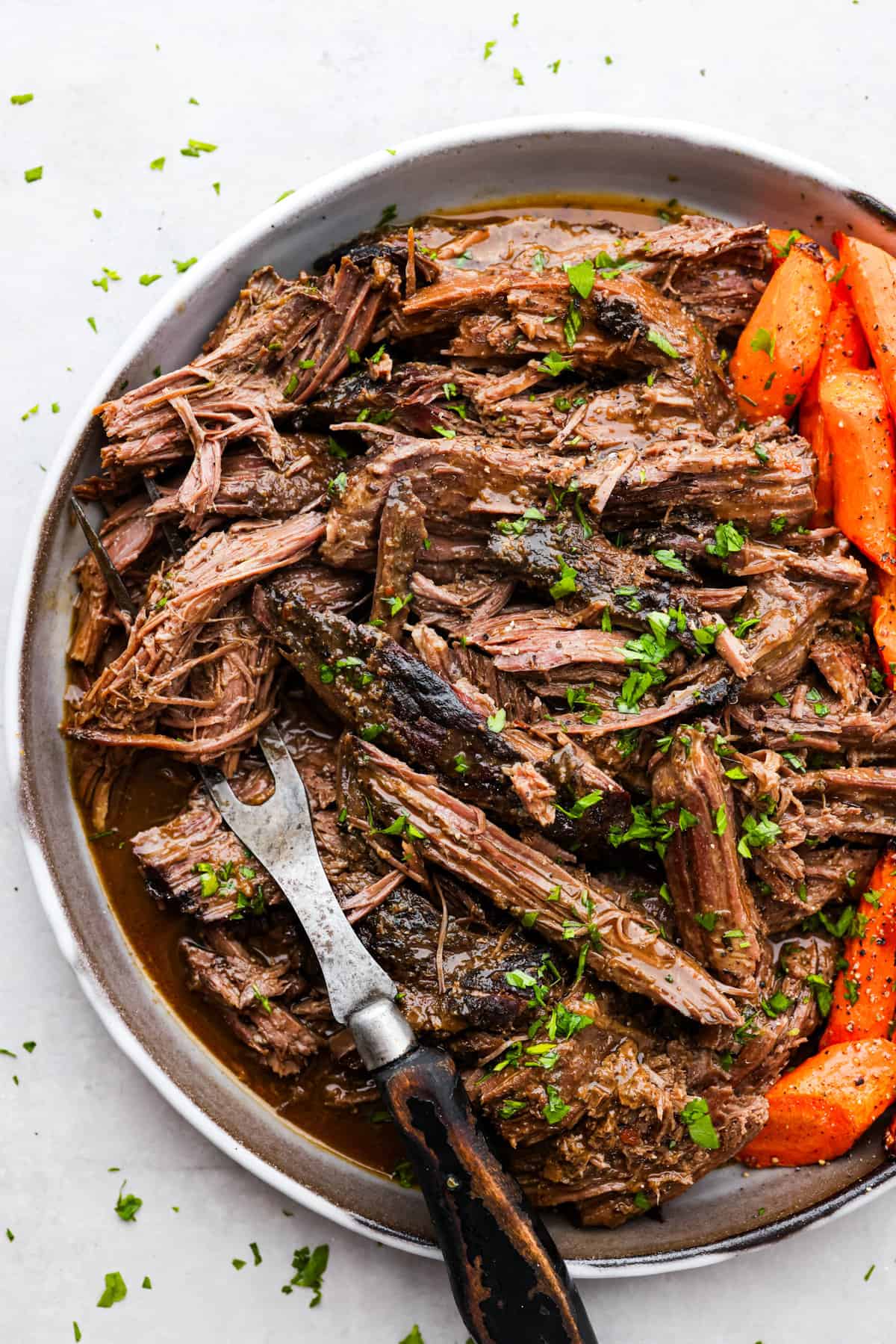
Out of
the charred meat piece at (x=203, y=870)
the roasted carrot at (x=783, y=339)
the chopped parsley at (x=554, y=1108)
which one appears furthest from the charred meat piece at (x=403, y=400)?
the chopped parsley at (x=554, y=1108)

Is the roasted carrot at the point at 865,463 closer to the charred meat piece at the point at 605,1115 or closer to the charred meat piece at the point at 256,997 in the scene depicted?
the charred meat piece at the point at 605,1115

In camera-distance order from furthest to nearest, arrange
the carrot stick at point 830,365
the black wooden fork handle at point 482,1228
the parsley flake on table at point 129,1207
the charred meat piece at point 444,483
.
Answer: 1. the parsley flake on table at point 129,1207
2. the carrot stick at point 830,365
3. the charred meat piece at point 444,483
4. the black wooden fork handle at point 482,1228

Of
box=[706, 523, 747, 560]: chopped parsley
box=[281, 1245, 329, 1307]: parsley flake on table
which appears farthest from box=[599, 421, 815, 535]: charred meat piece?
box=[281, 1245, 329, 1307]: parsley flake on table

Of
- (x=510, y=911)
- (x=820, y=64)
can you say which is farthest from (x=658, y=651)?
(x=820, y=64)

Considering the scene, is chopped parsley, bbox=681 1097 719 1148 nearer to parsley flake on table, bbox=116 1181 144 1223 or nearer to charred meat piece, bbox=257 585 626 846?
charred meat piece, bbox=257 585 626 846

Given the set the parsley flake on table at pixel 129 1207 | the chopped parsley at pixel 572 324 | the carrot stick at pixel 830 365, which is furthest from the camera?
the parsley flake on table at pixel 129 1207

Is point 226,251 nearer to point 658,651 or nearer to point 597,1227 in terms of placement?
point 658,651
